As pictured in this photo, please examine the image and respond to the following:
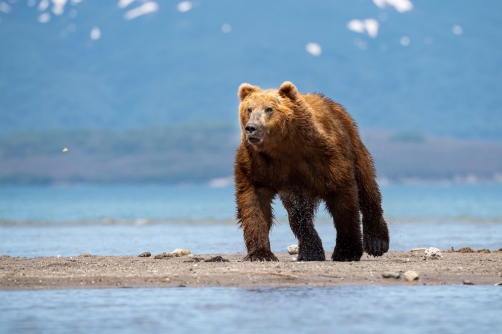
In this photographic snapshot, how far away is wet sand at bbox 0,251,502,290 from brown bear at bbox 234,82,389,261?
41 centimetres

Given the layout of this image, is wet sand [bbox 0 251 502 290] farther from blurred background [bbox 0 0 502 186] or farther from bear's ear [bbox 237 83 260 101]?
blurred background [bbox 0 0 502 186]

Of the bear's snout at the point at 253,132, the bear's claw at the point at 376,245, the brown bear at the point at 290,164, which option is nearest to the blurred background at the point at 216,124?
the bear's claw at the point at 376,245

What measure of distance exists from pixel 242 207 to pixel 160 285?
5.77 ft

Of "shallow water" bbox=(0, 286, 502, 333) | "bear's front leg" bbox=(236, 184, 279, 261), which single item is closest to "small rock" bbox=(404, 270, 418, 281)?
"shallow water" bbox=(0, 286, 502, 333)

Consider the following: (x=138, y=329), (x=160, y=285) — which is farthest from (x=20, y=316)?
(x=160, y=285)

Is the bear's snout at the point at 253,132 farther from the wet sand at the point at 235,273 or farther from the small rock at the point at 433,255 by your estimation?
the small rock at the point at 433,255

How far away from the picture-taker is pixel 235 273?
9.98m

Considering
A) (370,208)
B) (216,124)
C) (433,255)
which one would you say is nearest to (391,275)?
(370,208)

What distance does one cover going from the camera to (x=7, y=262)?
484 inches

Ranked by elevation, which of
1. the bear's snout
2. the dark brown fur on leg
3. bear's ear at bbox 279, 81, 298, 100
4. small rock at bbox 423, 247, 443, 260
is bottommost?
small rock at bbox 423, 247, 443, 260

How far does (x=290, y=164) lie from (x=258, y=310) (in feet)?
10.4

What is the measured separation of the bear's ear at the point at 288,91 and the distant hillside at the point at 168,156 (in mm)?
157297

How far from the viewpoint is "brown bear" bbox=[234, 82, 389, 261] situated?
10.8 meters

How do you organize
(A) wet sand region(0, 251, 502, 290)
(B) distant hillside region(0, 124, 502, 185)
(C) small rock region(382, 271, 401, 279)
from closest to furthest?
1. (A) wet sand region(0, 251, 502, 290)
2. (C) small rock region(382, 271, 401, 279)
3. (B) distant hillside region(0, 124, 502, 185)
